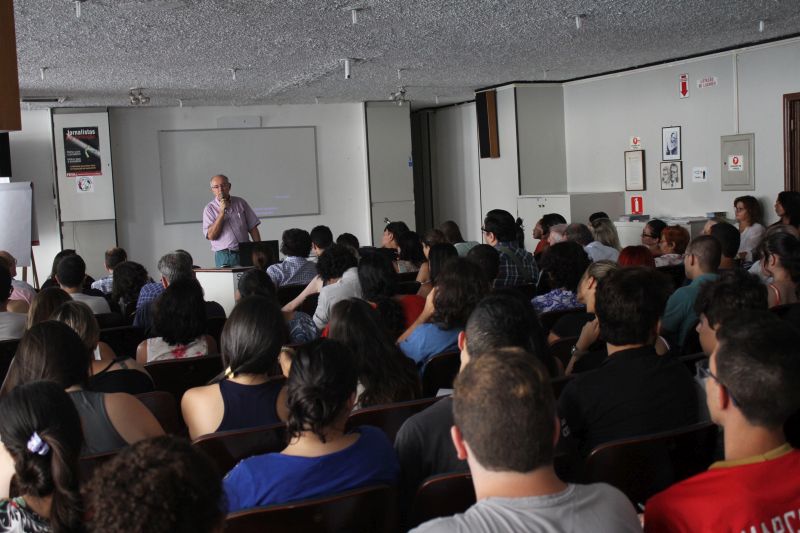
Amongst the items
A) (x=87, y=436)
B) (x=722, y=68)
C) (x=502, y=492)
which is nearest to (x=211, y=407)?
(x=87, y=436)

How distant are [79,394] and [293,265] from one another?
3945 millimetres

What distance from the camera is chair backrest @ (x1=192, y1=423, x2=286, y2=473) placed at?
2.46m

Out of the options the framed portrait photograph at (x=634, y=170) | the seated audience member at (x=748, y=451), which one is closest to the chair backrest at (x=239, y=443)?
the seated audience member at (x=748, y=451)

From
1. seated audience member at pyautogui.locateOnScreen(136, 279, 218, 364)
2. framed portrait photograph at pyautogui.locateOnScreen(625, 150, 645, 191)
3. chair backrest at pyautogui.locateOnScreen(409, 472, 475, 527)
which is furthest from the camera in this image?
framed portrait photograph at pyautogui.locateOnScreen(625, 150, 645, 191)

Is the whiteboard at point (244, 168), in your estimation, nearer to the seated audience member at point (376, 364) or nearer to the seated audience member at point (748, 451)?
the seated audience member at point (376, 364)

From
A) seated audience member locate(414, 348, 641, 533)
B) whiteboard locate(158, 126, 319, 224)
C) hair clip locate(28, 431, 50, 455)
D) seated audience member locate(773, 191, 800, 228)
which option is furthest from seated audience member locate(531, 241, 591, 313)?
whiteboard locate(158, 126, 319, 224)

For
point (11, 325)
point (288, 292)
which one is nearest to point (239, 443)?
point (11, 325)

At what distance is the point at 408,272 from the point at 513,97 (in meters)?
5.74

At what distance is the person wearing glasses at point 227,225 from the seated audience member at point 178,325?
448cm

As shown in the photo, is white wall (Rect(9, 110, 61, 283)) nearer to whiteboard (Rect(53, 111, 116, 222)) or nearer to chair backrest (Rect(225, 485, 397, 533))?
whiteboard (Rect(53, 111, 116, 222))

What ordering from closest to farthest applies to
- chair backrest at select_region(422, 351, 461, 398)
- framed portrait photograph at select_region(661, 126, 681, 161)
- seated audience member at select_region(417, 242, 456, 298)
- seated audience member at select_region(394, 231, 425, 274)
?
chair backrest at select_region(422, 351, 461, 398) → seated audience member at select_region(417, 242, 456, 298) → seated audience member at select_region(394, 231, 425, 274) → framed portrait photograph at select_region(661, 126, 681, 161)

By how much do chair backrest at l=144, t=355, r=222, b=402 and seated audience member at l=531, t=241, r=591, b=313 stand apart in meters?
1.81

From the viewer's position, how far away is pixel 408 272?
22.4ft

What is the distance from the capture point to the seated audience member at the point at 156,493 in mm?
1202
